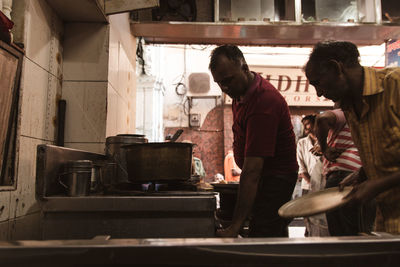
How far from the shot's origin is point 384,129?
56.9 inches

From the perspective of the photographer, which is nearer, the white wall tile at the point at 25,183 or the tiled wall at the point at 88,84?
the white wall tile at the point at 25,183

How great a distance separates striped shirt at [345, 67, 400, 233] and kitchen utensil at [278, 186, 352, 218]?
12.7 inches

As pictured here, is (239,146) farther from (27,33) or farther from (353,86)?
(27,33)

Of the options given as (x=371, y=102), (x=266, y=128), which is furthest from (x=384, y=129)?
(x=266, y=128)

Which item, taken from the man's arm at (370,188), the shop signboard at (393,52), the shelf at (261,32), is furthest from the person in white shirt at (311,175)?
the man's arm at (370,188)

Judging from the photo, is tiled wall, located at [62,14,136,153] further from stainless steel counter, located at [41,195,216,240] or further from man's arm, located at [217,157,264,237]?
man's arm, located at [217,157,264,237]

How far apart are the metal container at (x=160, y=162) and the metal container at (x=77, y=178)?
27 centimetres

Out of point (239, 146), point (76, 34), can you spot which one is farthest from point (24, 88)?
point (239, 146)

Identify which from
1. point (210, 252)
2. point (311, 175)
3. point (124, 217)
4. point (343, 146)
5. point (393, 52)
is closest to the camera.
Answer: point (210, 252)

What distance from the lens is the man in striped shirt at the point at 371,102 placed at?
142cm

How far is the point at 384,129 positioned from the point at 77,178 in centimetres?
160

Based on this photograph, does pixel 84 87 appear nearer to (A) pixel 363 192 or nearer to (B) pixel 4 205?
(B) pixel 4 205

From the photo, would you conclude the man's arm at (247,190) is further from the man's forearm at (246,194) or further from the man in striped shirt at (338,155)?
the man in striped shirt at (338,155)

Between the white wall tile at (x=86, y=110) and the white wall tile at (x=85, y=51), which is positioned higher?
the white wall tile at (x=85, y=51)
